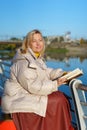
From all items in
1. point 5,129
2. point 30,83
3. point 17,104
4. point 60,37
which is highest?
point 30,83

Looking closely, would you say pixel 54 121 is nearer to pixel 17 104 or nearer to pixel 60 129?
pixel 60 129

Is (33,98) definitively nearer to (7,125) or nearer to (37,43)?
A: (7,125)

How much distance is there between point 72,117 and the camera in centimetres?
349

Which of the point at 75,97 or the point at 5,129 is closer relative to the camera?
the point at 75,97

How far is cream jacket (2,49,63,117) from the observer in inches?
125

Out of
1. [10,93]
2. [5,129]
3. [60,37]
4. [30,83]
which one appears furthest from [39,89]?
[60,37]

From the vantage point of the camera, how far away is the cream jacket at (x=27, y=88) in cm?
318

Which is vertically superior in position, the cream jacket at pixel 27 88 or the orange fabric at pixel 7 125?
the cream jacket at pixel 27 88

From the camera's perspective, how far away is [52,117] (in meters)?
3.26

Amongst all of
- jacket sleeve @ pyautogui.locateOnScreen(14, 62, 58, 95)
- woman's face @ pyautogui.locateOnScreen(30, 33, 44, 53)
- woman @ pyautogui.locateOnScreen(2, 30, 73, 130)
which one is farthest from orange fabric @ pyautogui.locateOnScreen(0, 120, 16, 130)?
woman's face @ pyautogui.locateOnScreen(30, 33, 44, 53)

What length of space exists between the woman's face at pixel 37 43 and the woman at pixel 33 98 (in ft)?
0.22

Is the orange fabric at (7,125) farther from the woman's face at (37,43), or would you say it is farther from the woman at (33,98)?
the woman's face at (37,43)

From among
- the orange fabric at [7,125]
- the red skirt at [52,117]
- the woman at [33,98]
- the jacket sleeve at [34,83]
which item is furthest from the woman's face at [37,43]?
the orange fabric at [7,125]

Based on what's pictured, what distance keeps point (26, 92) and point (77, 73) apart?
496 mm
